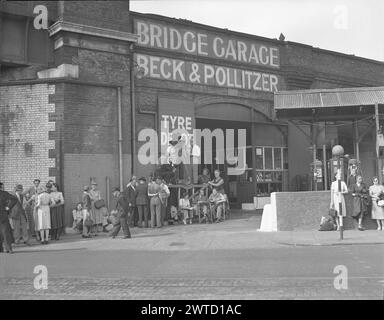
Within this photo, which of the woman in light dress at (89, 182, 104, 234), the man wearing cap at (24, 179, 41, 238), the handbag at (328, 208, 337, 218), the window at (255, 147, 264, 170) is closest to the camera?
the handbag at (328, 208, 337, 218)

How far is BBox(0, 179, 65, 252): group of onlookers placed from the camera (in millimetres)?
14922

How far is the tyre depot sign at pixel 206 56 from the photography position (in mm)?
20297

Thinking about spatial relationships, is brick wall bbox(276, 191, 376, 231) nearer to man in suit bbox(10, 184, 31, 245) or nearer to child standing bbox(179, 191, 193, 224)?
child standing bbox(179, 191, 193, 224)

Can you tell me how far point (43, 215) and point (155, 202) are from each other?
388cm

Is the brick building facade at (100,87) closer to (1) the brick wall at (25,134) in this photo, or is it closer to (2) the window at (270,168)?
Result: (1) the brick wall at (25,134)

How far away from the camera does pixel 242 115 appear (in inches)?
914

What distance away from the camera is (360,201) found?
15.7 m

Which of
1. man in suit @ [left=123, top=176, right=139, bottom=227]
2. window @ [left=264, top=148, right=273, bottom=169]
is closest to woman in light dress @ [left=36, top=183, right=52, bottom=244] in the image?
man in suit @ [left=123, top=176, right=139, bottom=227]

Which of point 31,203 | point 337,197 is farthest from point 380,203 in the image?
point 31,203

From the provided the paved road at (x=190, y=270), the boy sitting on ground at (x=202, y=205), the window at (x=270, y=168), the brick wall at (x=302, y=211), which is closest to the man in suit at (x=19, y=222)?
the paved road at (x=190, y=270)

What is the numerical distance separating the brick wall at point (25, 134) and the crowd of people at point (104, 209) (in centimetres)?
69

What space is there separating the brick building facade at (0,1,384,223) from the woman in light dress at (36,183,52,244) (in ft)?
8.44

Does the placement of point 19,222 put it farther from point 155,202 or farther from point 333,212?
point 333,212
